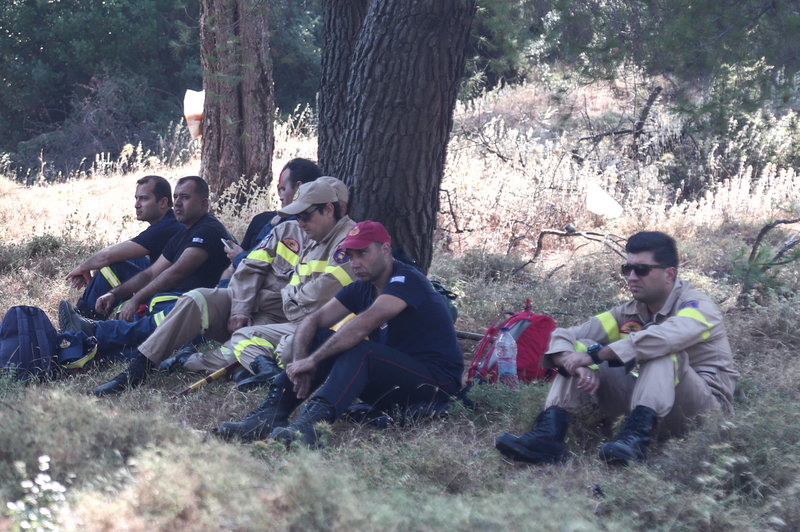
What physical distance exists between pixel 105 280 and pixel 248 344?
210 centimetres

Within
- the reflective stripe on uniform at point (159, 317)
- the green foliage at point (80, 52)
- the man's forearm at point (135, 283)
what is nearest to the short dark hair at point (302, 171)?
the reflective stripe on uniform at point (159, 317)

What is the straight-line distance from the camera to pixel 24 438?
378 cm

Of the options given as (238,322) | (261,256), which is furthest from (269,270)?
(238,322)

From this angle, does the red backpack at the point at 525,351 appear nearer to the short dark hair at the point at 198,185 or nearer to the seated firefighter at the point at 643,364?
the seated firefighter at the point at 643,364

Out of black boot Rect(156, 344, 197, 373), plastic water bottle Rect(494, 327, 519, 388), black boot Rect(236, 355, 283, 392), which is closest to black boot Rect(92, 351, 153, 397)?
black boot Rect(156, 344, 197, 373)

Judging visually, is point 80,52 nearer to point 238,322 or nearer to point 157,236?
point 157,236

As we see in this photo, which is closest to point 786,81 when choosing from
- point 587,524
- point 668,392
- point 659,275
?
point 659,275

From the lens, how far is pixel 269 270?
658cm

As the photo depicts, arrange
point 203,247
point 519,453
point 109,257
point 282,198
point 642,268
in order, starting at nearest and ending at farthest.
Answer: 1. point 519,453
2. point 642,268
3. point 282,198
4. point 203,247
5. point 109,257

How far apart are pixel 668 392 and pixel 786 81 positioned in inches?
107

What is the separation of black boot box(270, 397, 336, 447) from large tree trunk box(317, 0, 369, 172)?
298 cm

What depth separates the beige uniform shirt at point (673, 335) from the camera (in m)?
4.48

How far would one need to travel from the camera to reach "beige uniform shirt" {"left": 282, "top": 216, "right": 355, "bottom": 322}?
5902mm

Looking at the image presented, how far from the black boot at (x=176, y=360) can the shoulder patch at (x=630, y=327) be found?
3045 mm
